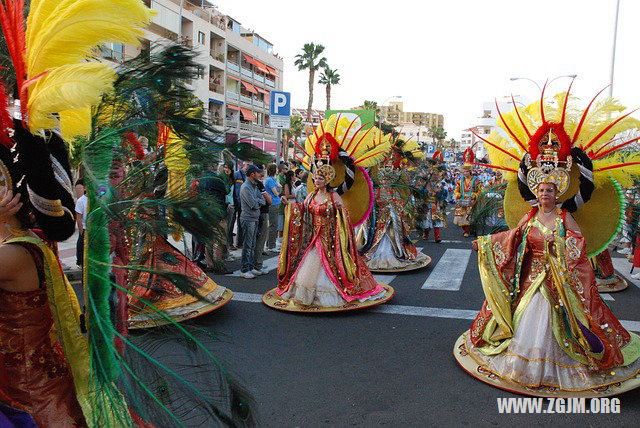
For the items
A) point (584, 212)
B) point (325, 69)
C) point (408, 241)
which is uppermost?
point (325, 69)

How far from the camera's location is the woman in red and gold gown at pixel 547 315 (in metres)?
3.58

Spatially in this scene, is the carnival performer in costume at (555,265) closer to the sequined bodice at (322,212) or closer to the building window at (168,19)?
the sequined bodice at (322,212)

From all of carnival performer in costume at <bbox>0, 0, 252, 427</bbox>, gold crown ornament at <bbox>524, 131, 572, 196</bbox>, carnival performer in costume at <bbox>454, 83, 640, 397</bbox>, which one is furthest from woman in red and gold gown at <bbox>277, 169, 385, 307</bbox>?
carnival performer in costume at <bbox>0, 0, 252, 427</bbox>

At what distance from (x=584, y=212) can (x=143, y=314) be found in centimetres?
381

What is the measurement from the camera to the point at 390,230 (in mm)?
8555

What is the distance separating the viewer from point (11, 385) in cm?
182

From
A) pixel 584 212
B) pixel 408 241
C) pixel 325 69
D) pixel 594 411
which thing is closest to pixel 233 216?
pixel 408 241

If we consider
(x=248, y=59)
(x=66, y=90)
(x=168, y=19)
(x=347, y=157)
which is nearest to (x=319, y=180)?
(x=347, y=157)

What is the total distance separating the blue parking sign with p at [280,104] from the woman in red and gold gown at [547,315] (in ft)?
22.7

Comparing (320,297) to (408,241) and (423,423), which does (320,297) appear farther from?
(408,241)

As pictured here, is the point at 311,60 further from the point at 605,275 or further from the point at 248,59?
the point at 605,275

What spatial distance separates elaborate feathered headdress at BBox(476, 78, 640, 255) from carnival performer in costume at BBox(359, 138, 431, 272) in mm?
4131

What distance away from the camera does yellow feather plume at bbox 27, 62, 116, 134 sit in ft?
5.35

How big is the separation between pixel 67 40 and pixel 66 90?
0.29 m
